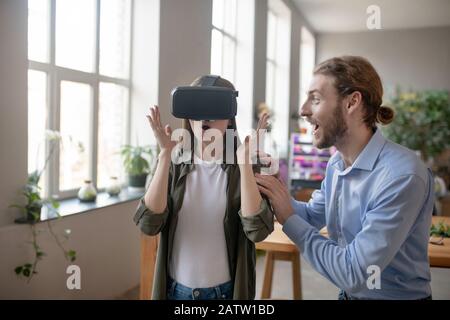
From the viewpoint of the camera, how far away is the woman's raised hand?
72 cm

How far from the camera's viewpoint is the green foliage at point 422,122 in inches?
182

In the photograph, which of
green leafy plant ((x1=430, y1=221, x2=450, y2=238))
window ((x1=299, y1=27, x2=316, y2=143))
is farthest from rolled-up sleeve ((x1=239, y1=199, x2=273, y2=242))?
window ((x1=299, y1=27, x2=316, y2=143))

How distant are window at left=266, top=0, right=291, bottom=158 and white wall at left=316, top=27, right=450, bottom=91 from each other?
0.77 metres

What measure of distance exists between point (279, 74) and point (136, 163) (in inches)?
91.1

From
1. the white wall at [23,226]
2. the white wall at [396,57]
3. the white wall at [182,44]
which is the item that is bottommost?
the white wall at [23,226]

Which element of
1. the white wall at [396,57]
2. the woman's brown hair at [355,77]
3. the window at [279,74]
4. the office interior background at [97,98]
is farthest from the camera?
the white wall at [396,57]

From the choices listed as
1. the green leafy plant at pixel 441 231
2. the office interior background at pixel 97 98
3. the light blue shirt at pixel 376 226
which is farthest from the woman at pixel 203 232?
the green leafy plant at pixel 441 231

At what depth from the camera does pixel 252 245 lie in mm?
835

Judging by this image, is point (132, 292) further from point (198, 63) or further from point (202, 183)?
point (202, 183)

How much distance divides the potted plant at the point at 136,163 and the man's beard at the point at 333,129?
→ 149cm

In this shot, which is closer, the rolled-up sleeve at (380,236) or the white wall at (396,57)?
the rolled-up sleeve at (380,236)

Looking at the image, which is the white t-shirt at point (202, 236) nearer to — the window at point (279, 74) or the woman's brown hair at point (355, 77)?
the woman's brown hair at point (355, 77)

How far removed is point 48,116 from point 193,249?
1.32 m
